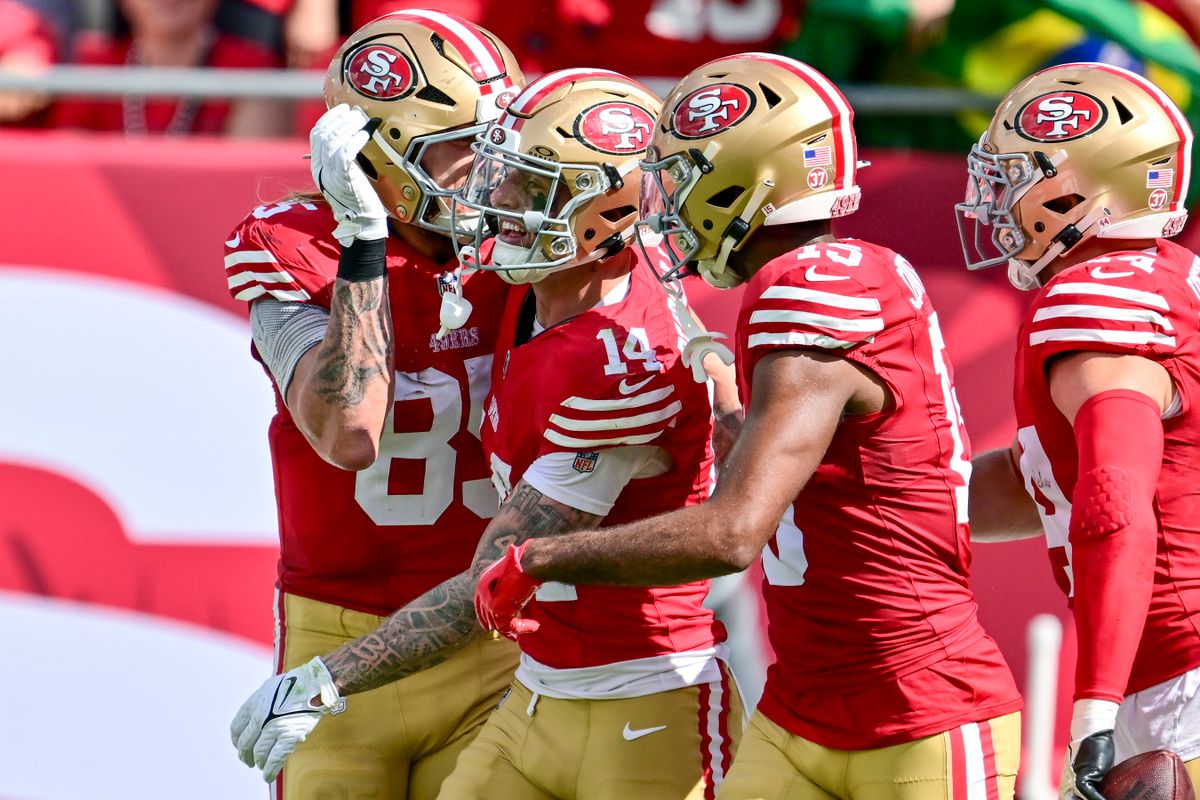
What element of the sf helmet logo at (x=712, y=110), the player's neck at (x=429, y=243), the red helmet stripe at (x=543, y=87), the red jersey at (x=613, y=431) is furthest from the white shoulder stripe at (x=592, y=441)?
the player's neck at (x=429, y=243)

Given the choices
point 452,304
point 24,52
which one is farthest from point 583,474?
point 24,52

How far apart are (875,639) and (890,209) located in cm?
213

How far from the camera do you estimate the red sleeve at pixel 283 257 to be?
3.15 meters

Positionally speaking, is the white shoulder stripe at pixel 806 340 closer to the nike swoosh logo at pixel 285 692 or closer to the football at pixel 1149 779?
the football at pixel 1149 779

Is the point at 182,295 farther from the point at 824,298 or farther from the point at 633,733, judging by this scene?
the point at 824,298

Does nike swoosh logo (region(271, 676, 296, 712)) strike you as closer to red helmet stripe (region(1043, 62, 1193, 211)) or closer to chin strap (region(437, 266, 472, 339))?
chin strap (region(437, 266, 472, 339))

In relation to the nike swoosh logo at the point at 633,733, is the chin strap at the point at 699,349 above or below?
above

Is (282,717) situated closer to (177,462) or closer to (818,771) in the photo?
(818,771)

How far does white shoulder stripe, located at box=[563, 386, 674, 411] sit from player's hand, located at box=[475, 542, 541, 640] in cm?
26

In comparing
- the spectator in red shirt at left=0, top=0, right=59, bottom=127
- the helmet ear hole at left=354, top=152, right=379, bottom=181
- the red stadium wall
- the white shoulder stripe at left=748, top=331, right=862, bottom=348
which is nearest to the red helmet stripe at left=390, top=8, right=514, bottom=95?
the helmet ear hole at left=354, top=152, right=379, bottom=181

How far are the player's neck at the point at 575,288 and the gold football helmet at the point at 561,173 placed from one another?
35 millimetres

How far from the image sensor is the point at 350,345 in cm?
299

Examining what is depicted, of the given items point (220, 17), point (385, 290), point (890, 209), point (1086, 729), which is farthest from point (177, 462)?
point (1086, 729)

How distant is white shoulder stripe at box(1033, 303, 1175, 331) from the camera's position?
2.52m
